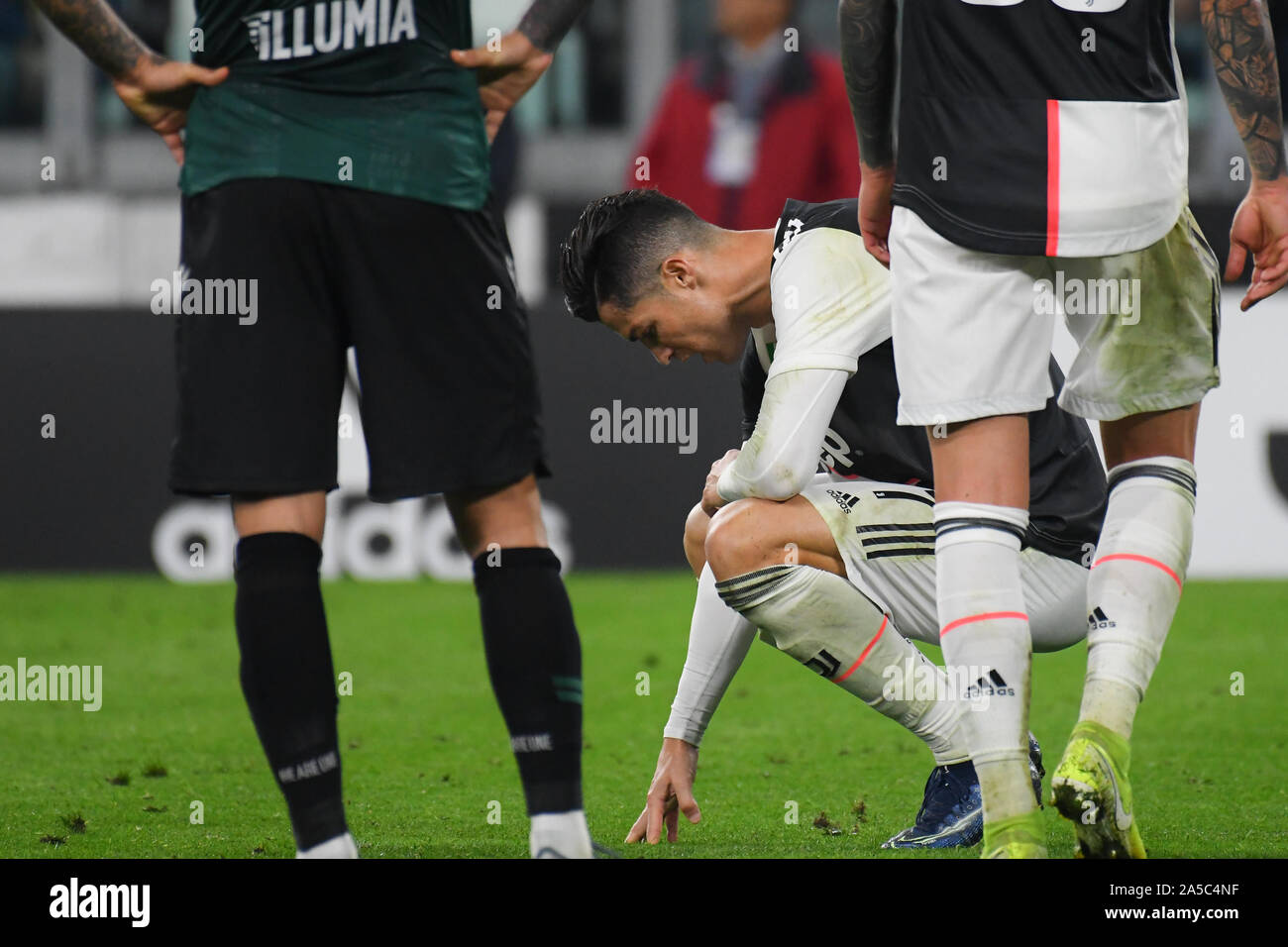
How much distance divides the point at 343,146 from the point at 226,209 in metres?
0.19

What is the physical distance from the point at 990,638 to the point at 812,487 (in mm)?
763

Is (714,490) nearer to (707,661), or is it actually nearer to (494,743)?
(707,661)

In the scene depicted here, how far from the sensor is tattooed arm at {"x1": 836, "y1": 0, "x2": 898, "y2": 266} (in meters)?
2.69

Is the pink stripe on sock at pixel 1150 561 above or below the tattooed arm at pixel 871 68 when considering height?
below

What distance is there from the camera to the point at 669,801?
3.06 metres

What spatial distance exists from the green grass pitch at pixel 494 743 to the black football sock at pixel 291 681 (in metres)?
0.48

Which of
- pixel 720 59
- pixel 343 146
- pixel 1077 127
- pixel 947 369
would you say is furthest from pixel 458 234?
pixel 720 59

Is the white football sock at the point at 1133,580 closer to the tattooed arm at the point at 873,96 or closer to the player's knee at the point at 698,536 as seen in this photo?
the tattooed arm at the point at 873,96

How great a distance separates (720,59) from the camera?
8.14 metres

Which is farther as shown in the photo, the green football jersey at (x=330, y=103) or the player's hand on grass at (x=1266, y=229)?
the player's hand on grass at (x=1266, y=229)

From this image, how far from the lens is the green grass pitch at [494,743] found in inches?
122

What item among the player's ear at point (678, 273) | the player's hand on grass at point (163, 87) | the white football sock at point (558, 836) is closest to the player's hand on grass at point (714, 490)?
the player's ear at point (678, 273)

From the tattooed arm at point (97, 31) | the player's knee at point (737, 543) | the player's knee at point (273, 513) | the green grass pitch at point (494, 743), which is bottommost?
the green grass pitch at point (494, 743)

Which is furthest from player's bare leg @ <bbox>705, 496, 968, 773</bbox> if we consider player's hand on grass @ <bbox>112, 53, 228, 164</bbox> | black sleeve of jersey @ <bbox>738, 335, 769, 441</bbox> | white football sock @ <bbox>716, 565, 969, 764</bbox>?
player's hand on grass @ <bbox>112, 53, 228, 164</bbox>
